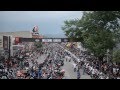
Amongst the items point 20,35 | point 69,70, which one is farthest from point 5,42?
point 69,70

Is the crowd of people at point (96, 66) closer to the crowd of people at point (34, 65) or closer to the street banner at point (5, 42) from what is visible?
the crowd of people at point (34, 65)

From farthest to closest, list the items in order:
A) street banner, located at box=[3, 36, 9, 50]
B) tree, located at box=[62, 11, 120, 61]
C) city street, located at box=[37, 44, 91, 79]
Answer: tree, located at box=[62, 11, 120, 61], street banner, located at box=[3, 36, 9, 50], city street, located at box=[37, 44, 91, 79]

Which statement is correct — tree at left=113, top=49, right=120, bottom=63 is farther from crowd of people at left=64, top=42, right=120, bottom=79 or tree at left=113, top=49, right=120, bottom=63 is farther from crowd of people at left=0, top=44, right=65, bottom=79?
crowd of people at left=0, top=44, right=65, bottom=79

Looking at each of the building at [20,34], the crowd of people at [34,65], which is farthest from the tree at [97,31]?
the building at [20,34]

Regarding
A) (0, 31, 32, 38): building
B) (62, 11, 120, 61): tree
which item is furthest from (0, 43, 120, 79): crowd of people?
(0, 31, 32, 38): building

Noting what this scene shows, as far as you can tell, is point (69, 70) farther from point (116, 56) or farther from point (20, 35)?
point (20, 35)

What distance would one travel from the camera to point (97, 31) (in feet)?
29.6

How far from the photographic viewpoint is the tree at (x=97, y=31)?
8750 mm

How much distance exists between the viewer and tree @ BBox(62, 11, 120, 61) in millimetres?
8750
